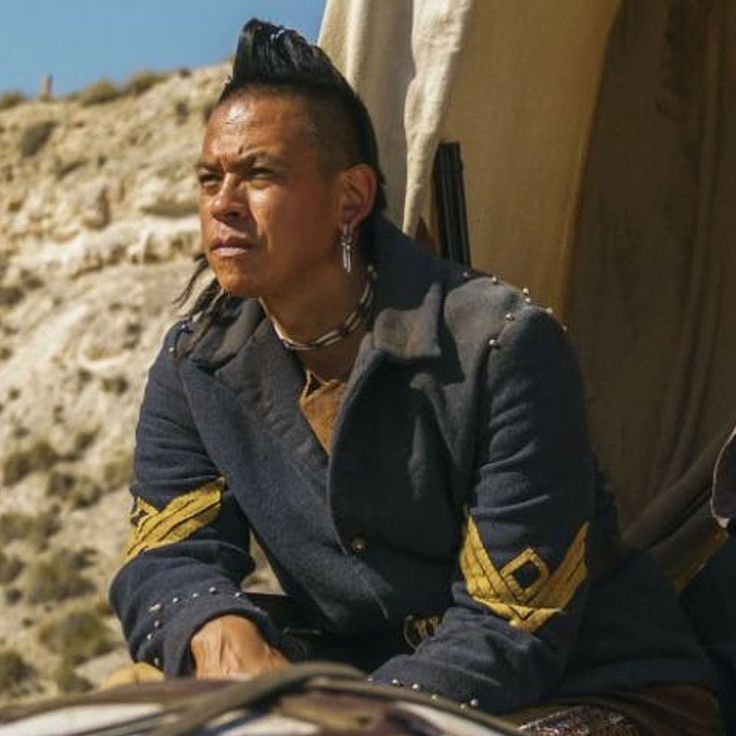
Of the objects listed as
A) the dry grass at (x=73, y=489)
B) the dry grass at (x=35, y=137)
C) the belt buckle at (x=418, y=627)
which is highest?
the belt buckle at (x=418, y=627)

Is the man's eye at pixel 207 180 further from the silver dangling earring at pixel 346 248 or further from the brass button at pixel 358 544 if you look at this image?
the brass button at pixel 358 544

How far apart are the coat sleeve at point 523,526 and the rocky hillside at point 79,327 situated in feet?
70.6

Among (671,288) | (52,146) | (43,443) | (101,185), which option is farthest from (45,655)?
(671,288)

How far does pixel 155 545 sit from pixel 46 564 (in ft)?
76.7

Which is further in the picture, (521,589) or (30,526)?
(30,526)

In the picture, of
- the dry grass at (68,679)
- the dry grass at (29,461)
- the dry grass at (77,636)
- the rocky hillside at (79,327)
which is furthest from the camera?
the dry grass at (29,461)

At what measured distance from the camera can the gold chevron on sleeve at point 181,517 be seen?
346cm

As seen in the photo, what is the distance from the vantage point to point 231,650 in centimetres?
315

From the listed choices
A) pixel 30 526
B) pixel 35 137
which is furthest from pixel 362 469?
pixel 35 137

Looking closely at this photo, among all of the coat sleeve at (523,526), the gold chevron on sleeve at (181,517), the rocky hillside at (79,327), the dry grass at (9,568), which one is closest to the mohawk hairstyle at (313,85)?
the coat sleeve at (523,526)

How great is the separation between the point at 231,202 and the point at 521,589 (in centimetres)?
75

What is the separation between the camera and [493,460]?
320cm

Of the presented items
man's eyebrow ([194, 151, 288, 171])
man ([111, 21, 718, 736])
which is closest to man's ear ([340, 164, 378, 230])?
man ([111, 21, 718, 736])

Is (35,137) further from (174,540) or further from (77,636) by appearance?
(174,540)
